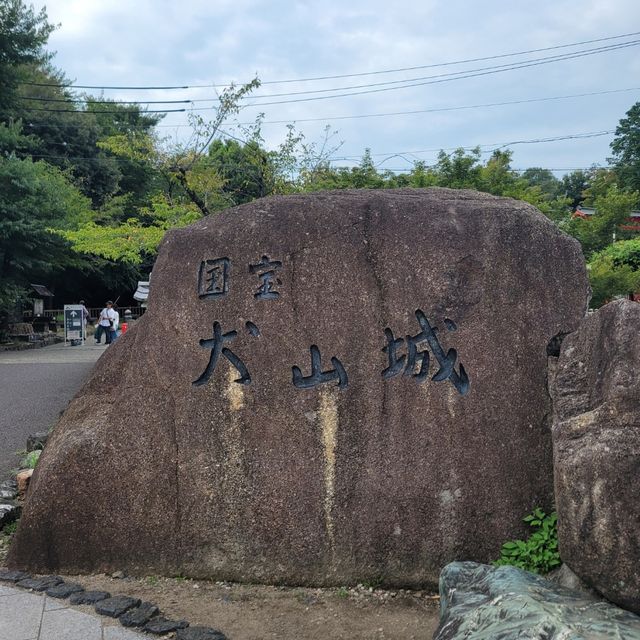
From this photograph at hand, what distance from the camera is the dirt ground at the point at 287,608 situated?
3523mm

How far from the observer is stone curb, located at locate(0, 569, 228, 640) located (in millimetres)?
3461

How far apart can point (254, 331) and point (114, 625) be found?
180 cm

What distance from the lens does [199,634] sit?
343 centimetres

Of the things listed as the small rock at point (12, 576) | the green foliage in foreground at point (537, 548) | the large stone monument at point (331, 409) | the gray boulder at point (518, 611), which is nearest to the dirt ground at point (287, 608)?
the large stone monument at point (331, 409)

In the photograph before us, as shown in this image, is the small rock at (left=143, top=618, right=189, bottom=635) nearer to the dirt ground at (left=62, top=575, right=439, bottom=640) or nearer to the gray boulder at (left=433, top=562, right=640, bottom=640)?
the dirt ground at (left=62, top=575, right=439, bottom=640)

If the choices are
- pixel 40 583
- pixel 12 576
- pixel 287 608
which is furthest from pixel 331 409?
pixel 12 576

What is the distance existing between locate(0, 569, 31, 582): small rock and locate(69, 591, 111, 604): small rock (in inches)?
18.4

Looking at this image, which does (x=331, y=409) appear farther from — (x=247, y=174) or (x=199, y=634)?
(x=247, y=174)

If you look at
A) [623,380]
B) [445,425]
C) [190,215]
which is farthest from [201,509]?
[190,215]

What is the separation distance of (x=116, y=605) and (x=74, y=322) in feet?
63.2

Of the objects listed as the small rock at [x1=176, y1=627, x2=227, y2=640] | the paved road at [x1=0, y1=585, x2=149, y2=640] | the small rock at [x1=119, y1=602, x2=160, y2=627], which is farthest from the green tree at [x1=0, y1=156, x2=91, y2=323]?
the small rock at [x1=176, y1=627, x2=227, y2=640]

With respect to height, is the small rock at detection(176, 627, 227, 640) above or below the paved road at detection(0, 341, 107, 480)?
below

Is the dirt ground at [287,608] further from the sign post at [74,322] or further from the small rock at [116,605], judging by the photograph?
the sign post at [74,322]

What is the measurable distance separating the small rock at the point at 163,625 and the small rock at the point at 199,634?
2.0 inches
